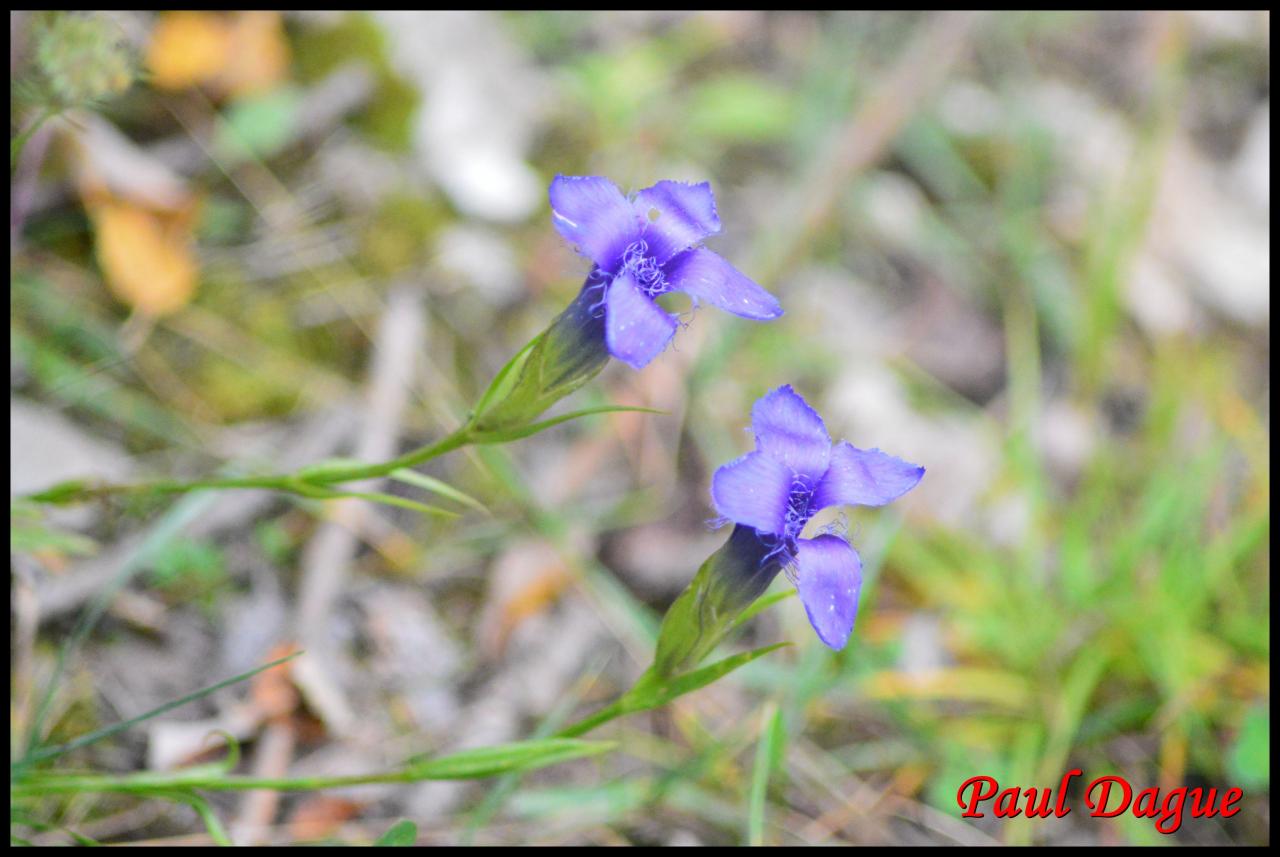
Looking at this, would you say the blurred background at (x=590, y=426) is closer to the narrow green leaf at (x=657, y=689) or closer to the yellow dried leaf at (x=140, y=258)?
the yellow dried leaf at (x=140, y=258)

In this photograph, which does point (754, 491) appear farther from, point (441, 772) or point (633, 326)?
point (441, 772)

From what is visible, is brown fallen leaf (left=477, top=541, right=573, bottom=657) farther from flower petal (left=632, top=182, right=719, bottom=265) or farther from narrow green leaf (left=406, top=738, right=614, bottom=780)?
flower petal (left=632, top=182, right=719, bottom=265)

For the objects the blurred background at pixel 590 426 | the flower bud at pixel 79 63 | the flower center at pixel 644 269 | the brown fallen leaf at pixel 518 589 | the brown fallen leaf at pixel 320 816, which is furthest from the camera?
the brown fallen leaf at pixel 518 589

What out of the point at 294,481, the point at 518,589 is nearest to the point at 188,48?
the point at 518,589

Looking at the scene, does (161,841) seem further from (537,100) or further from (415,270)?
(537,100)

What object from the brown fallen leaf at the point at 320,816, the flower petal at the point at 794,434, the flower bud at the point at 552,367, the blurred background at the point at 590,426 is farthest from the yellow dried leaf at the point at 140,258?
the flower petal at the point at 794,434

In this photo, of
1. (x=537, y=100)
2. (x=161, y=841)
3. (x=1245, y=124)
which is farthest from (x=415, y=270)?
(x=1245, y=124)
